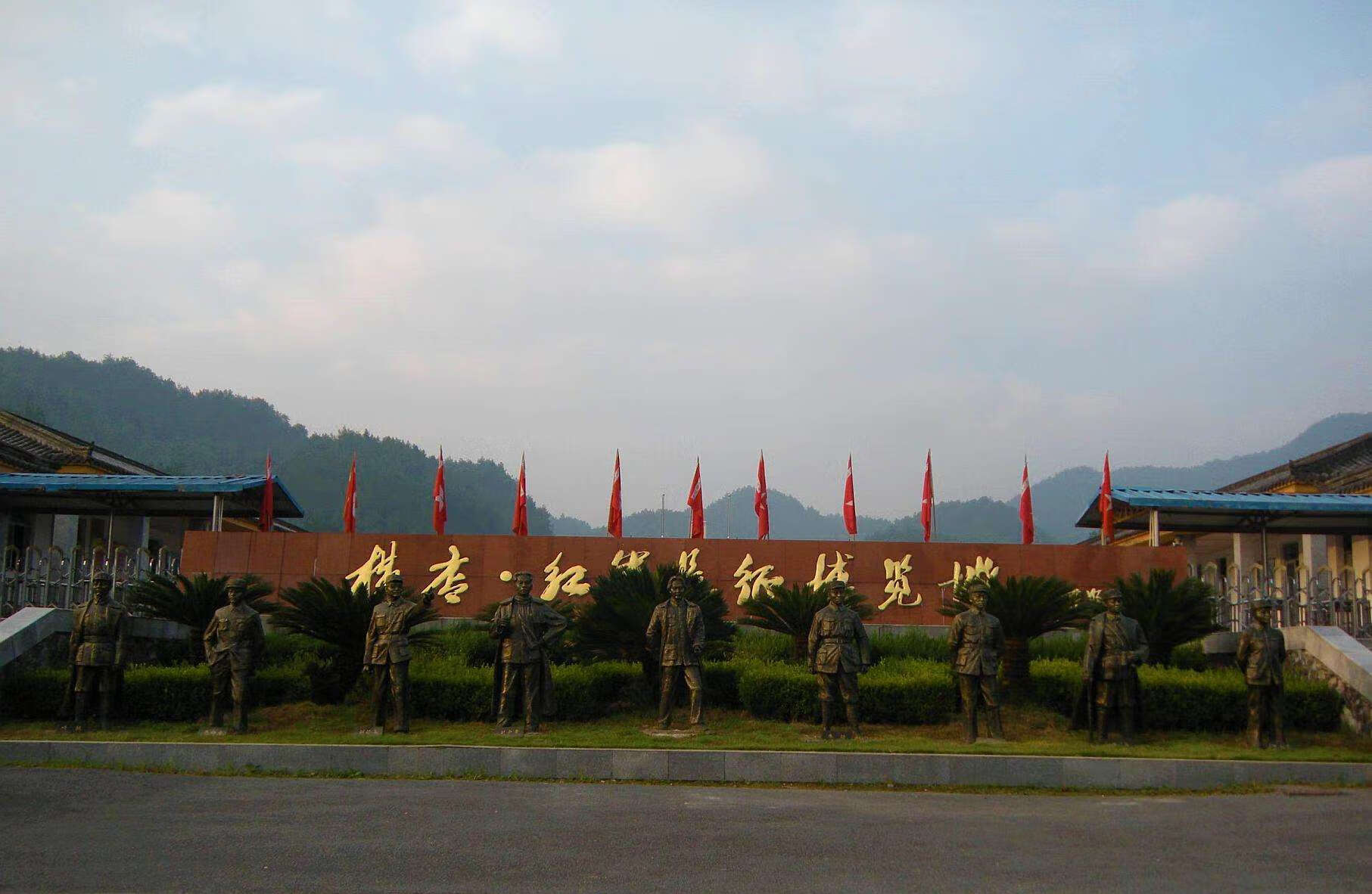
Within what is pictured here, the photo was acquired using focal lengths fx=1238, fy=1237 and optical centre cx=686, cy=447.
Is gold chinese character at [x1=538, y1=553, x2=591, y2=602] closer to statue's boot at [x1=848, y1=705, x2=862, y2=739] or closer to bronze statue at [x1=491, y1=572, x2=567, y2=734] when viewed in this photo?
bronze statue at [x1=491, y1=572, x2=567, y2=734]

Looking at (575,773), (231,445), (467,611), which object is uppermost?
(231,445)

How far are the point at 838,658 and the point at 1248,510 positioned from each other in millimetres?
8046

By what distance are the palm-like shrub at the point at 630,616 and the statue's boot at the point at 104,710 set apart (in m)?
4.70

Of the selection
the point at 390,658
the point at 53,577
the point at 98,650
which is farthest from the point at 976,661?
the point at 53,577

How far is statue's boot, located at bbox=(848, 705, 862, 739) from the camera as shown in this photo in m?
11.8

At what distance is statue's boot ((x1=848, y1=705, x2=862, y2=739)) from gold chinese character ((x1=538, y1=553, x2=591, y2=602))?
228 inches

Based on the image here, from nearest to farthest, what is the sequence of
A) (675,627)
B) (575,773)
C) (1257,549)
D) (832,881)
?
(832,881) < (575,773) < (675,627) < (1257,549)

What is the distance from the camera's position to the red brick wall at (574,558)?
1689cm

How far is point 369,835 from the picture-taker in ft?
24.5

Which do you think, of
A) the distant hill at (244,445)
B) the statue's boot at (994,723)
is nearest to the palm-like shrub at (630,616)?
the statue's boot at (994,723)

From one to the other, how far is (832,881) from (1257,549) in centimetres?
2897

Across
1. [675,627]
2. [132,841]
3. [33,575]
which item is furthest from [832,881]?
[33,575]

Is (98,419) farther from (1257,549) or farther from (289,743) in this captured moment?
(289,743)

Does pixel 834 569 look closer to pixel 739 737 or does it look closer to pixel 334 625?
pixel 739 737
